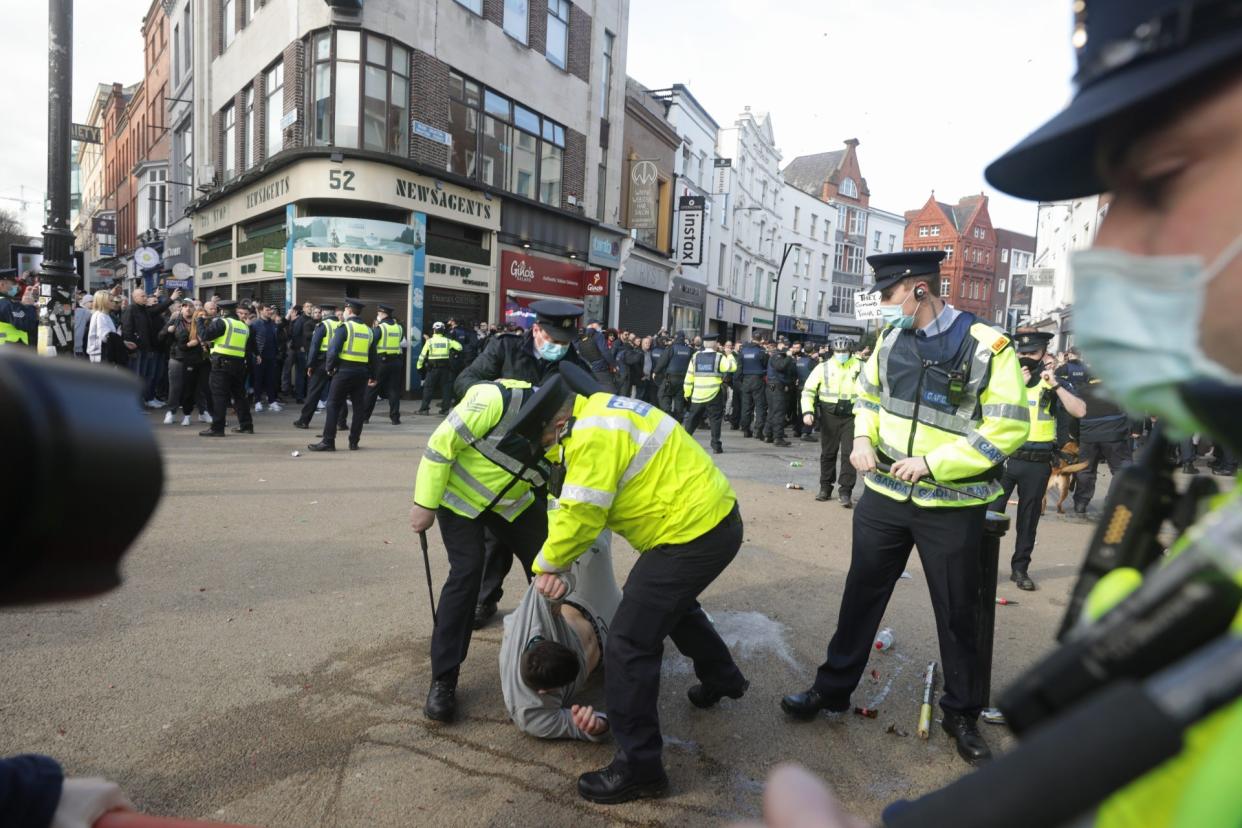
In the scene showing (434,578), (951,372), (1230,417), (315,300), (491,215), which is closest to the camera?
(1230,417)

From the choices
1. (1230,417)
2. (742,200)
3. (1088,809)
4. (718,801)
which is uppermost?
(742,200)

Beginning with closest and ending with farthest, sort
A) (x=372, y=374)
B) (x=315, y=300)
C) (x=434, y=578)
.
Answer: (x=434, y=578)
(x=372, y=374)
(x=315, y=300)

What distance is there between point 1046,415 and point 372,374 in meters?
8.13

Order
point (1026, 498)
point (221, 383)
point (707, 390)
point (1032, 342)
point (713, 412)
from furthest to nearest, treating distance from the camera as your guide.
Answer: point (713, 412) < point (707, 390) < point (221, 383) < point (1032, 342) < point (1026, 498)

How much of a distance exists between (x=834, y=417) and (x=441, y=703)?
263 inches

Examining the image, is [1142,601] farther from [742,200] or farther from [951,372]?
[742,200]

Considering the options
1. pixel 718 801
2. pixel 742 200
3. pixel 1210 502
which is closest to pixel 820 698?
pixel 718 801

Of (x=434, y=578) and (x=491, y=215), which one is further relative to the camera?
(x=491, y=215)

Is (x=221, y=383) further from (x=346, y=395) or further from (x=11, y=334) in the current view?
(x=11, y=334)

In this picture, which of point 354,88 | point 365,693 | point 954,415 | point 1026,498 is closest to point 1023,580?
point 1026,498

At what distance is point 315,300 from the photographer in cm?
1722

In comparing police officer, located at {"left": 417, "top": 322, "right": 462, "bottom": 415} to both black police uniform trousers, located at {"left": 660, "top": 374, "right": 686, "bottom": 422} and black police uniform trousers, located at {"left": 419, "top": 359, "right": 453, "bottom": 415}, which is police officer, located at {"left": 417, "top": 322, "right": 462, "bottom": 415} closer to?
black police uniform trousers, located at {"left": 419, "top": 359, "right": 453, "bottom": 415}

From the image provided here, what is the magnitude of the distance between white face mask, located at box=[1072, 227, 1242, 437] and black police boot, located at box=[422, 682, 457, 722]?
10.5 ft

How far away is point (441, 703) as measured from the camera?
3463 millimetres
